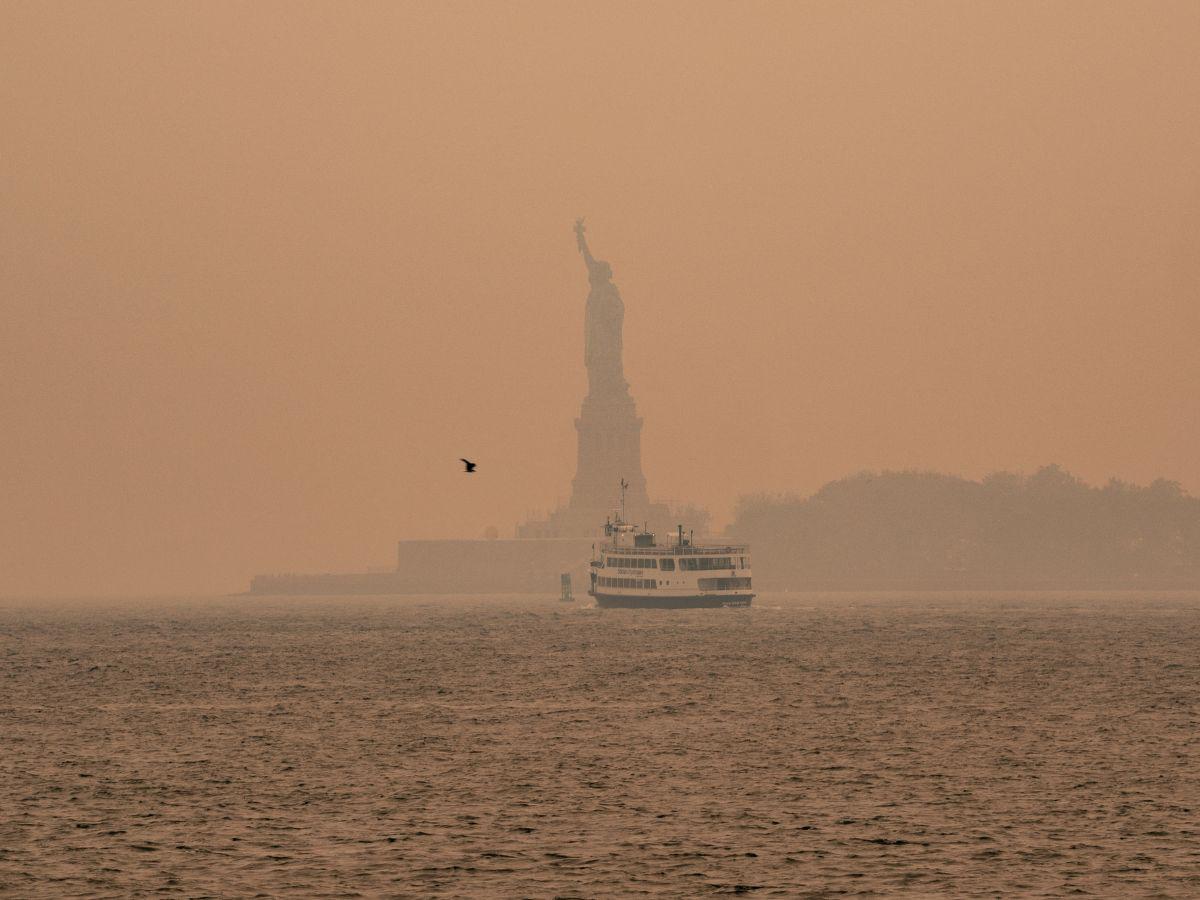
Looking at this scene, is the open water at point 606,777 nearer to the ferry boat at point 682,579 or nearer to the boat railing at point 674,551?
the ferry boat at point 682,579

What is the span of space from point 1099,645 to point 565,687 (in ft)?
148

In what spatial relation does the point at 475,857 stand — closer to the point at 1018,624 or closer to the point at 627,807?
the point at 627,807

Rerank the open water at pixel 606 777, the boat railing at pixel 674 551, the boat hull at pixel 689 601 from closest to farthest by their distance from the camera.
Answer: the open water at pixel 606 777 → the boat railing at pixel 674 551 → the boat hull at pixel 689 601

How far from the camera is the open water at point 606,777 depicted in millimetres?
36719

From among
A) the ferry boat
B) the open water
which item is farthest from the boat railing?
the open water

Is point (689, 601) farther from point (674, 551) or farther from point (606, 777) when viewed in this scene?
point (606, 777)

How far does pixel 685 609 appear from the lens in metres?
186

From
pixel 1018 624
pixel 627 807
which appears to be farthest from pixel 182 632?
pixel 627 807

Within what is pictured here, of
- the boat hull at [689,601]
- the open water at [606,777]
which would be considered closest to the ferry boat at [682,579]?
the boat hull at [689,601]

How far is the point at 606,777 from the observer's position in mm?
49844

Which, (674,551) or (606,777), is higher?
(674,551)

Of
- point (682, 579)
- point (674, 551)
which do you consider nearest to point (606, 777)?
point (682, 579)

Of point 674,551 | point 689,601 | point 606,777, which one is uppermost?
point 674,551

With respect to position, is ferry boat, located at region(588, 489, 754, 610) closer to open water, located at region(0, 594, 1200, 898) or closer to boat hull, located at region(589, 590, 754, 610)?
boat hull, located at region(589, 590, 754, 610)
